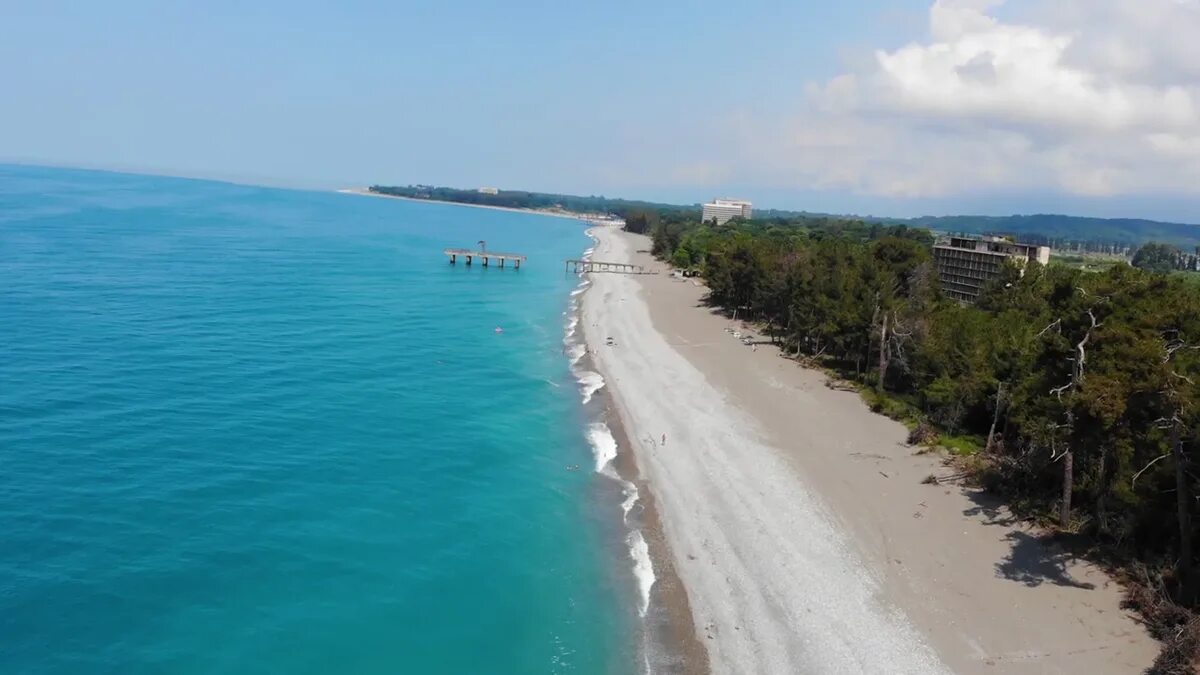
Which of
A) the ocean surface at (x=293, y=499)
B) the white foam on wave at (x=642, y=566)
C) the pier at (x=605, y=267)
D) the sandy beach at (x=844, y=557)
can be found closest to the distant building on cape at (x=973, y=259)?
the sandy beach at (x=844, y=557)

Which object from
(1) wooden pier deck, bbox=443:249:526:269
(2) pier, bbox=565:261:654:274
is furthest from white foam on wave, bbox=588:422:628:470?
(1) wooden pier deck, bbox=443:249:526:269

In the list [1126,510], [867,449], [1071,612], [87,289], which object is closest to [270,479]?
[867,449]

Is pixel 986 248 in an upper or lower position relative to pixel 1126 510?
upper

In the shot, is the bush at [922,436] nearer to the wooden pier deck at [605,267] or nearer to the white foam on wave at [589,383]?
the white foam on wave at [589,383]

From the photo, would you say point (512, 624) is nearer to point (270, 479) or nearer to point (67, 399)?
point (270, 479)

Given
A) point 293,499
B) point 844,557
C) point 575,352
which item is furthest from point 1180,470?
point 575,352

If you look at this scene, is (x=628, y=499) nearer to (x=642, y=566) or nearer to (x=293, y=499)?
(x=642, y=566)

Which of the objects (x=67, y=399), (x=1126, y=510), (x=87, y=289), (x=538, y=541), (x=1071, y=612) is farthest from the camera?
(x=87, y=289)
